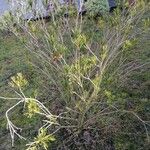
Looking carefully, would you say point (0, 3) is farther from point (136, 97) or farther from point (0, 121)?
point (136, 97)

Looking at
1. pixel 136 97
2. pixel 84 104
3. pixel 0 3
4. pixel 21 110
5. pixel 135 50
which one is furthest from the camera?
pixel 0 3

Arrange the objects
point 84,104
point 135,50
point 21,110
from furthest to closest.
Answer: point 135,50 < point 21,110 < point 84,104

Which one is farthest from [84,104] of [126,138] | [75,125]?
[126,138]

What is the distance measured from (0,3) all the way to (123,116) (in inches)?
250

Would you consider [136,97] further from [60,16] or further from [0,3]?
[0,3]

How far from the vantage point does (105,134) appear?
186 inches

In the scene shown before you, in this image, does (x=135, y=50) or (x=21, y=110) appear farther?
(x=135, y=50)

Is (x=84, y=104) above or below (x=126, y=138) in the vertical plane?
above

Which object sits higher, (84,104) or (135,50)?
(84,104)

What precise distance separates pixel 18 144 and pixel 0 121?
75 cm

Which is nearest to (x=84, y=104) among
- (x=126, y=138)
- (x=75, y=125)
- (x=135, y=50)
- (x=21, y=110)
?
(x=75, y=125)

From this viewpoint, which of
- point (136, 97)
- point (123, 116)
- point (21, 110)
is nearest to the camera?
point (123, 116)

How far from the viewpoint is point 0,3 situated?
33.4ft

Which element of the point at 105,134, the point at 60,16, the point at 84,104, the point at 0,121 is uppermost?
the point at 60,16
